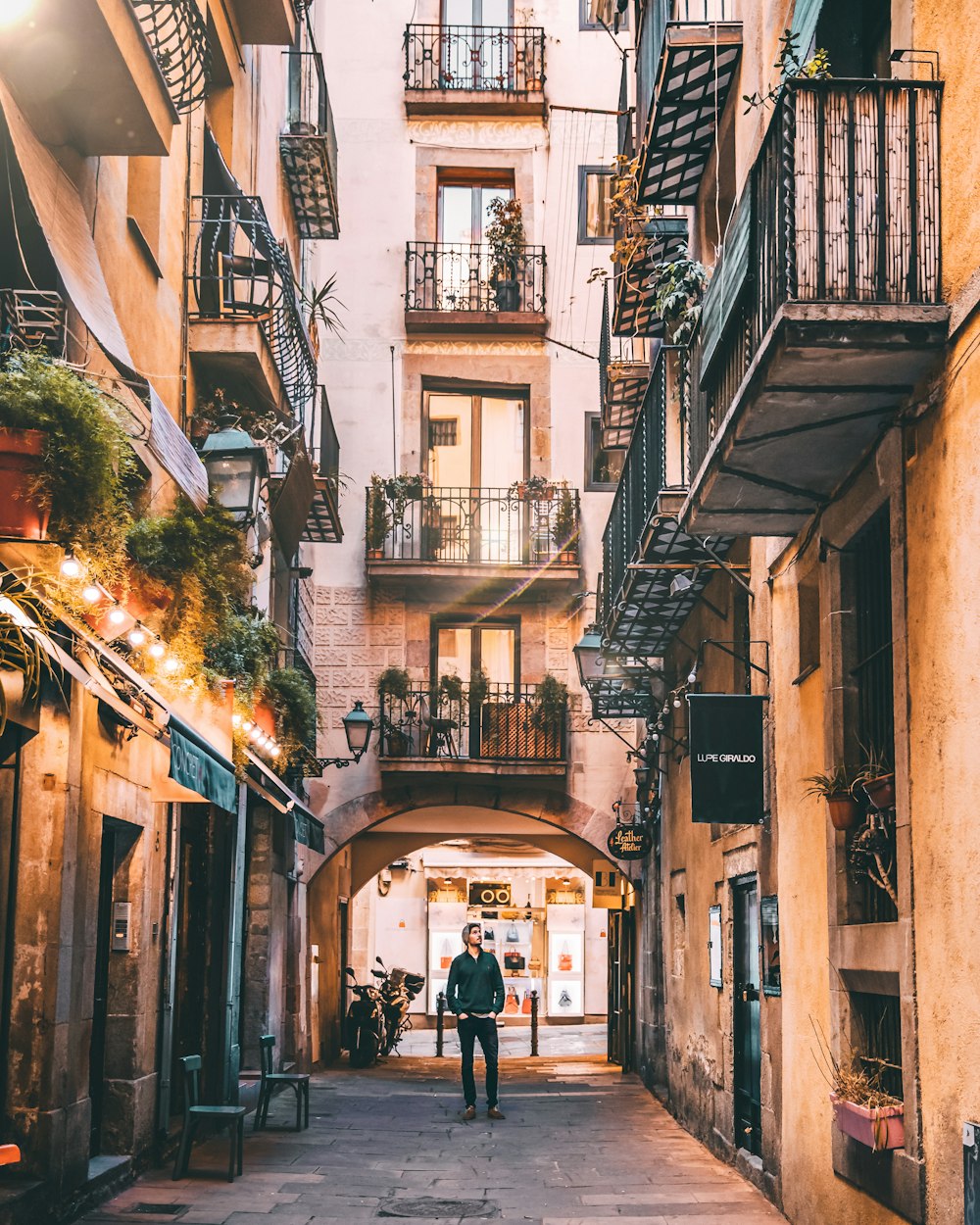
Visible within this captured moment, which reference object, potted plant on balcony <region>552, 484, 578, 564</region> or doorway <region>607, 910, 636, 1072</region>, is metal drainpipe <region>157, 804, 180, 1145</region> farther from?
doorway <region>607, 910, 636, 1072</region>

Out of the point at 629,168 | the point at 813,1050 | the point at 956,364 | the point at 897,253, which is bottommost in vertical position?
the point at 813,1050

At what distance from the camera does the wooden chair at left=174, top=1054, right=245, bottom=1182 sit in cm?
1104

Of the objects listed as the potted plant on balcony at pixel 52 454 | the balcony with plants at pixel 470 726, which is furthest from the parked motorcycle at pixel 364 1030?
the potted plant on balcony at pixel 52 454

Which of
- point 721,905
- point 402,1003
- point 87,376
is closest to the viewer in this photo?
point 87,376

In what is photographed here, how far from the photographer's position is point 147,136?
1005 cm

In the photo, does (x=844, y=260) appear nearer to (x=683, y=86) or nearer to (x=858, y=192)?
(x=858, y=192)

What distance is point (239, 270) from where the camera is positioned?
15.0m

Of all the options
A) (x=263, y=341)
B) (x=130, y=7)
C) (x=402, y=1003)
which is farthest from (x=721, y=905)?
(x=402, y=1003)

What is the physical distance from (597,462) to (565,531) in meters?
1.32

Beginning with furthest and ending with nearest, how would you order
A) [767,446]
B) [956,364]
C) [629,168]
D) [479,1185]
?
[629,168], [479,1185], [767,446], [956,364]

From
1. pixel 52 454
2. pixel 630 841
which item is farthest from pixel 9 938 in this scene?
pixel 630 841

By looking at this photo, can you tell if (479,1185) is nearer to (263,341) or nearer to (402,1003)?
(263,341)

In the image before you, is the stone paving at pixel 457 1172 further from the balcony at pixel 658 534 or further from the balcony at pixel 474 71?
the balcony at pixel 474 71

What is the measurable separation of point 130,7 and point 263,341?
18.0 ft
